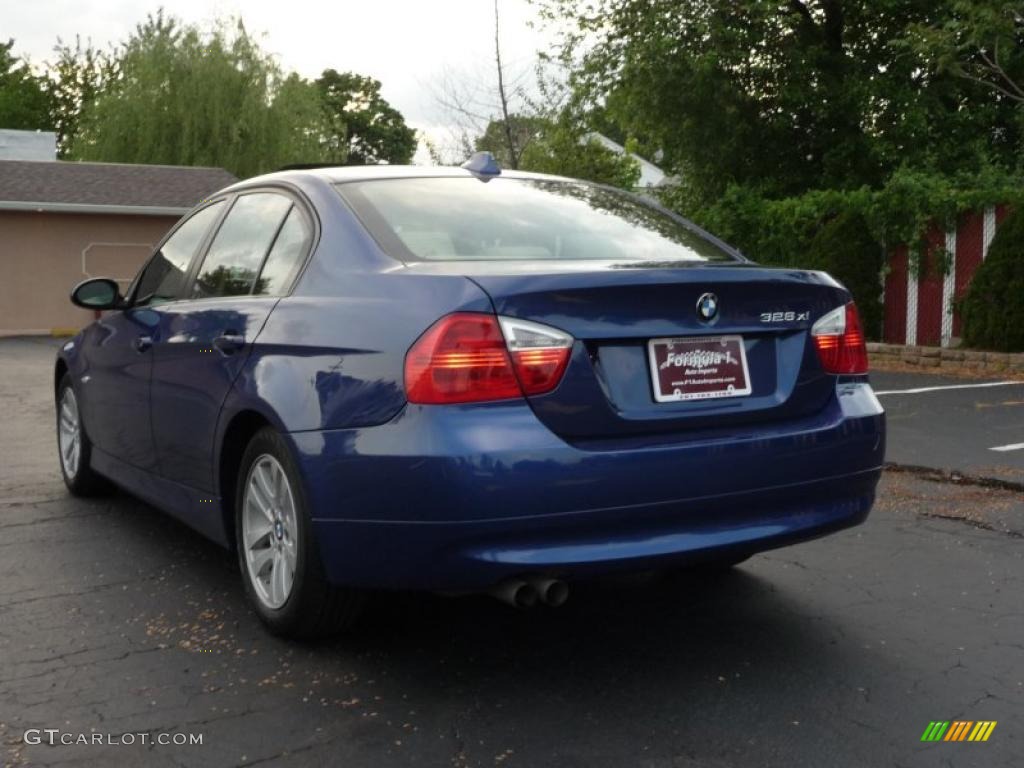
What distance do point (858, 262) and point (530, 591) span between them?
44.8 ft

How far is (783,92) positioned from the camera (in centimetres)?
2092

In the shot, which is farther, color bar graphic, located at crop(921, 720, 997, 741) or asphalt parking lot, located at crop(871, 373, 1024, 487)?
asphalt parking lot, located at crop(871, 373, 1024, 487)

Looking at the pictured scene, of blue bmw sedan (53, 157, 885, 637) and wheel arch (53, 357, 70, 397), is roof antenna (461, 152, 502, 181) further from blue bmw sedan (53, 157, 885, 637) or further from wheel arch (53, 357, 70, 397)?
wheel arch (53, 357, 70, 397)

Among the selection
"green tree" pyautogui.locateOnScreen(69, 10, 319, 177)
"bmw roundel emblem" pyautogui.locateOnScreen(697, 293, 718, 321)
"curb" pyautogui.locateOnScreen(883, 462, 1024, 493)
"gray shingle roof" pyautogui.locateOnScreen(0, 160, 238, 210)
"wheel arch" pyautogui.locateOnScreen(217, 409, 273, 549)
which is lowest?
"curb" pyautogui.locateOnScreen(883, 462, 1024, 493)

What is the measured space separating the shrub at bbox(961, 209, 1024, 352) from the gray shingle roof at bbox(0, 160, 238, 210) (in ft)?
60.2

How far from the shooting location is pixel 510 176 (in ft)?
15.8

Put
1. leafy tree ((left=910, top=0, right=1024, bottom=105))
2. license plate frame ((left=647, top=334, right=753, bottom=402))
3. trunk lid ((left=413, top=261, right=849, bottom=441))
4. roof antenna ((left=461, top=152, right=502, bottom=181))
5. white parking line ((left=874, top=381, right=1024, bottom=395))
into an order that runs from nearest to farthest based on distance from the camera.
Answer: trunk lid ((left=413, top=261, right=849, bottom=441)), license plate frame ((left=647, top=334, right=753, bottom=402)), roof antenna ((left=461, top=152, right=502, bottom=181)), white parking line ((left=874, top=381, right=1024, bottom=395)), leafy tree ((left=910, top=0, right=1024, bottom=105))

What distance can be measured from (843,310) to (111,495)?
4231 mm

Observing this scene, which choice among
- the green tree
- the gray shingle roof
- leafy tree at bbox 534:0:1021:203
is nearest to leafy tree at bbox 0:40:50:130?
the green tree

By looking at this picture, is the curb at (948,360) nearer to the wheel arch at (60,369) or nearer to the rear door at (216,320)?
the wheel arch at (60,369)

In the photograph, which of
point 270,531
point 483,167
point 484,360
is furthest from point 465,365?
point 483,167

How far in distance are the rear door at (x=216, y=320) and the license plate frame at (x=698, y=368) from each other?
4.42 ft

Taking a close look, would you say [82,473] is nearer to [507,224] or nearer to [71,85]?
[507,224]

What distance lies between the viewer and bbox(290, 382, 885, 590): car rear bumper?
327 centimetres
